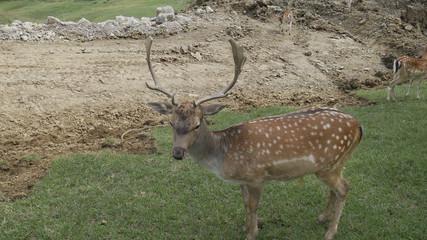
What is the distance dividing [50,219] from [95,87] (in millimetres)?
5540

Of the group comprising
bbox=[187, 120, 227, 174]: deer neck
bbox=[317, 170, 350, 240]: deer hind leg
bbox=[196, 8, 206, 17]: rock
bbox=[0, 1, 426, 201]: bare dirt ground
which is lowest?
bbox=[0, 1, 426, 201]: bare dirt ground

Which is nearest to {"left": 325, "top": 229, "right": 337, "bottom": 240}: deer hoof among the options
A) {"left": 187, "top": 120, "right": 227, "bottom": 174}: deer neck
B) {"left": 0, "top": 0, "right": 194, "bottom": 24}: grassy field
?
{"left": 187, "top": 120, "right": 227, "bottom": 174}: deer neck

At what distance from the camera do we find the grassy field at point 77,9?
2177cm

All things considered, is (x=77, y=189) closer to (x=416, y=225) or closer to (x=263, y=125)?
(x=263, y=125)

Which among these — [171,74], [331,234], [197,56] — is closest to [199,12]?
[197,56]

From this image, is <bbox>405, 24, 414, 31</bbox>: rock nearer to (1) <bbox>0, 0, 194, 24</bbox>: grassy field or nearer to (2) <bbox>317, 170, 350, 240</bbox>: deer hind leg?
(1) <bbox>0, 0, 194, 24</bbox>: grassy field

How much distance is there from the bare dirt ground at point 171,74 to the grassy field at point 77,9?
6541mm

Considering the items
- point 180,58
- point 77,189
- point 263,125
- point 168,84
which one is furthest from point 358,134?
point 180,58

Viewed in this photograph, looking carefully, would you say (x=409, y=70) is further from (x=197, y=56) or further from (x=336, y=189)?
(x=336, y=189)

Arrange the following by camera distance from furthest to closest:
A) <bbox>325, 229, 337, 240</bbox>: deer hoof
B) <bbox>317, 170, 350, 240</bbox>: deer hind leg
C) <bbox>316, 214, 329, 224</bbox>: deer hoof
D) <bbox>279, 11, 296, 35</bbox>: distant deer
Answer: <bbox>279, 11, 296, 35</bbox>: distant deer
<bbox>316, 214, 329, 224</bbox>: deer hoof
<bbox>325, 229, 337, 240</bbox>: deer hoof
<bbox>317, 170, 350, 240</bbox>: deer hind leg

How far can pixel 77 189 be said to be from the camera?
21.5 feet

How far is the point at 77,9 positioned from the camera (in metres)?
26.2

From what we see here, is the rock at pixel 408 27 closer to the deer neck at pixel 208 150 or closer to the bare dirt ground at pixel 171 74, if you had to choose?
the bare dirt ground at pixel 171 74

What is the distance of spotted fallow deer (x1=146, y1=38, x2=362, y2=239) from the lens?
16.5ft
